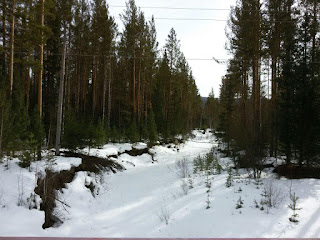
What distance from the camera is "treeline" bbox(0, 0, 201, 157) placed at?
903 cm

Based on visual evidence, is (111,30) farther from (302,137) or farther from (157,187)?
(302,137)

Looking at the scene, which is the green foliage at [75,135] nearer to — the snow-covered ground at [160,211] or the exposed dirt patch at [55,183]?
the exposed dirt patch at [55,183]

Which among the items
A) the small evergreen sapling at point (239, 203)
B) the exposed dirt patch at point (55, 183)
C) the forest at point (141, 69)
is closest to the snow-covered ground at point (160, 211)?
the small evergreen sapling at point (239, 203)

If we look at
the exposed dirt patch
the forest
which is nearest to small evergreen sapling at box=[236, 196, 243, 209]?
the forest

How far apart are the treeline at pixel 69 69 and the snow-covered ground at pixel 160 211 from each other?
2.32 m

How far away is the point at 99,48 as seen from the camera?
745 inches

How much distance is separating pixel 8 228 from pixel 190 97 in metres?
38.5

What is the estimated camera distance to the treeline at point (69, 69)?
356 inches

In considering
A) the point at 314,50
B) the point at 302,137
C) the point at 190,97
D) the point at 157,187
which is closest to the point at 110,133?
the point at 157,187

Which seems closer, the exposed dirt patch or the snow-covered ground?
the snow-covered ground

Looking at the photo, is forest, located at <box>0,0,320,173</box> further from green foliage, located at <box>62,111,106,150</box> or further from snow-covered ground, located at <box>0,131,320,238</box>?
snow-covered ground, located at <box>0,131,320,238</box>

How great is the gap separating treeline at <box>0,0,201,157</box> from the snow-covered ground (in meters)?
2.32

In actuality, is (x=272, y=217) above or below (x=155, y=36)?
below

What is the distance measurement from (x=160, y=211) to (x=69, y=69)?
2088cm
